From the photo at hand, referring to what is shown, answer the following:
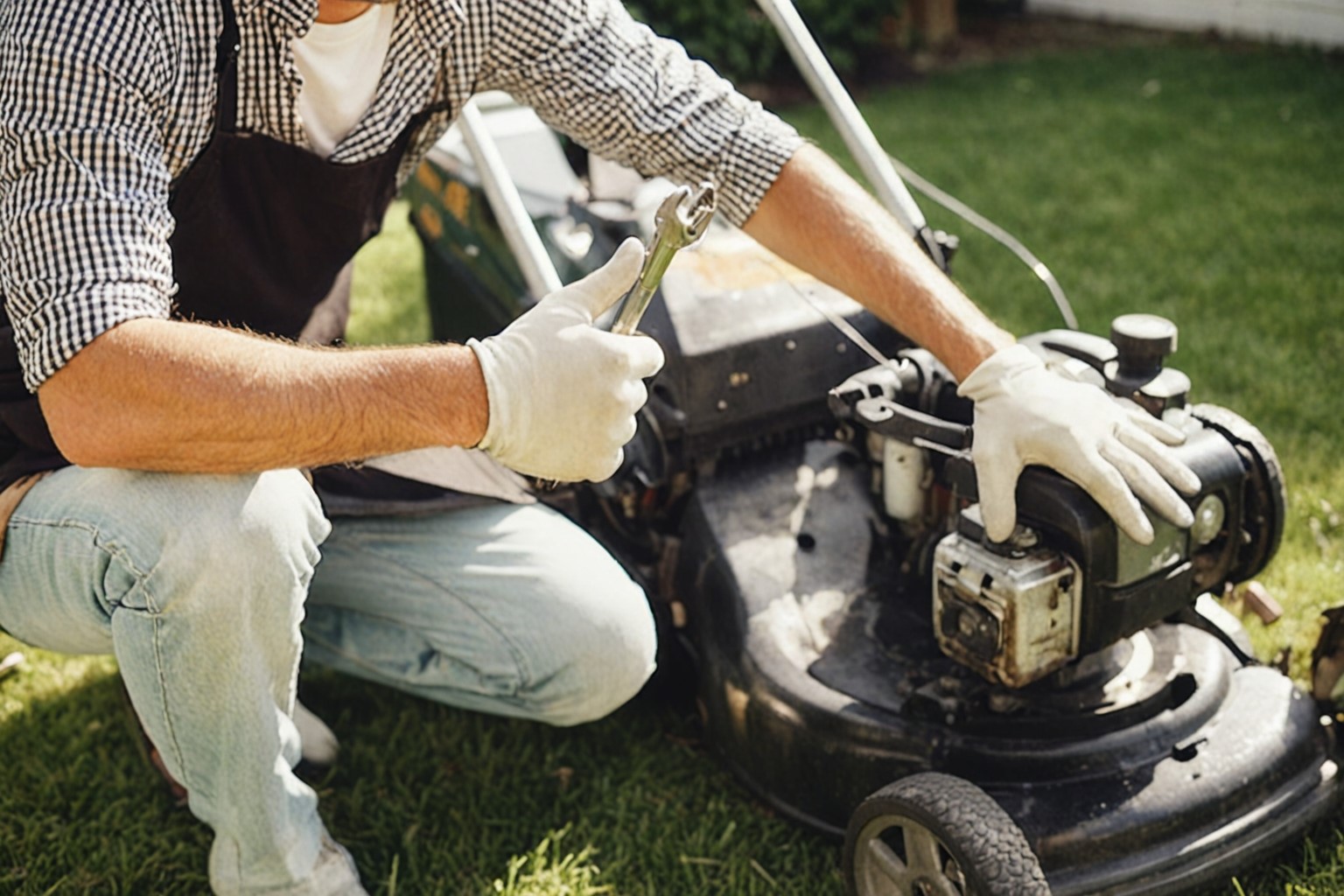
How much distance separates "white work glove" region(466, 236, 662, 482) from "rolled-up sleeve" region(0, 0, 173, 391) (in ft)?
1.22

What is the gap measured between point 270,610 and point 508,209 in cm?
76

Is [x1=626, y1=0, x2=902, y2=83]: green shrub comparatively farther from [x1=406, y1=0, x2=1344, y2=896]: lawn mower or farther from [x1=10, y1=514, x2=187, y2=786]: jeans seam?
[x1=10, y1=514, x2=187, y2=786]: jeans seam

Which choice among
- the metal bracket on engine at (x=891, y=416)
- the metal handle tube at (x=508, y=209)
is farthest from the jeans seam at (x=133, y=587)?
the metal bracket on engine at (x=891, y=416)

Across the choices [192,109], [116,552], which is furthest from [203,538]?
[192,109]

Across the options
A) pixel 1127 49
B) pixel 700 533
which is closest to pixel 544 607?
pixel 700 533

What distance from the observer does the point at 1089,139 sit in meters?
4.86

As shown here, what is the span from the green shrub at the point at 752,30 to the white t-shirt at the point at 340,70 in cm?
376

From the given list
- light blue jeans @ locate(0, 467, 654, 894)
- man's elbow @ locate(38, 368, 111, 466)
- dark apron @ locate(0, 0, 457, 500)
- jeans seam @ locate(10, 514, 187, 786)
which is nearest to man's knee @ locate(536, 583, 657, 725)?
light blue jeans @ locate(0, 467, 654, 894)

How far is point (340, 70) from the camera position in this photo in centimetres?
180

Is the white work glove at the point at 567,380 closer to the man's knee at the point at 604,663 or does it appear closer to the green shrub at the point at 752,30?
the man's knee at the point at 604,663

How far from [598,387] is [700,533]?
605 millimetres

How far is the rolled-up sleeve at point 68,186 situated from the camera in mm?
1437

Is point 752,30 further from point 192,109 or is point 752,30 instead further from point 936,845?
point 936,845

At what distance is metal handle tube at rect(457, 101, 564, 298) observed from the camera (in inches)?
80.4
